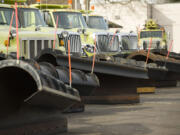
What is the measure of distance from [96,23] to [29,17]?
18.7ft

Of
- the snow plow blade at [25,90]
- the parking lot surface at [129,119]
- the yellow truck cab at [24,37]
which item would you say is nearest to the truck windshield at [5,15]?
the yellow truck cab at [24,37]

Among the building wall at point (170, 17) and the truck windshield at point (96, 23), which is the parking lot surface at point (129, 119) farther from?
the building wall at point (170, 17)

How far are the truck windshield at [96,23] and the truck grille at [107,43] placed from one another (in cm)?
86

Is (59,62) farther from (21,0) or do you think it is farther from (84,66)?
(21,0)

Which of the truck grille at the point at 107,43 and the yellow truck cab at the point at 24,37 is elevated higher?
the yellow truck cab at the point at 24,37

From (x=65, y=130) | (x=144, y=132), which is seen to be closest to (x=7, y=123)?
(x=65, y=130)

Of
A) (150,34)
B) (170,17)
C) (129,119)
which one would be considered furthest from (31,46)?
(170,17)

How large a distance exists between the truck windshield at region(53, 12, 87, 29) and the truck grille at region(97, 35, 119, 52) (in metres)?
0.67

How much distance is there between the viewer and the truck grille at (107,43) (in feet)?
59.2

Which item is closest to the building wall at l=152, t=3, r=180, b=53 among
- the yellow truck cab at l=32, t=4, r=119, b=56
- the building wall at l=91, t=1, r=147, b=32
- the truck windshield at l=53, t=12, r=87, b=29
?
the building wall at l=91, t=1, r=147, b=32

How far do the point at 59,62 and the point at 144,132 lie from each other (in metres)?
3.24

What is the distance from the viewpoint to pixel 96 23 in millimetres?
19609

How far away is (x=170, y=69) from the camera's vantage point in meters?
15.7

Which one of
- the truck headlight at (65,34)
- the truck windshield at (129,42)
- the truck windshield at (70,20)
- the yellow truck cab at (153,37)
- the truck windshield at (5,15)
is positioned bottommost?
the yellow truck cab at (153,37)
